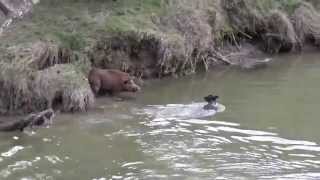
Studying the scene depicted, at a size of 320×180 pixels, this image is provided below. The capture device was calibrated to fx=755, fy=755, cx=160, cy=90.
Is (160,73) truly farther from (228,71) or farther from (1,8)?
(1,8)

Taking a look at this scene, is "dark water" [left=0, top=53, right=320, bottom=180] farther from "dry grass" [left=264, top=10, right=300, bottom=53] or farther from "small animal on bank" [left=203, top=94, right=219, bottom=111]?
"dry grass" [left=264, top=10, right=300, bottom=53]

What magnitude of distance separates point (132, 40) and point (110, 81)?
1263mm

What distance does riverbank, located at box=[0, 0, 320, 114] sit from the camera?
11.2 m

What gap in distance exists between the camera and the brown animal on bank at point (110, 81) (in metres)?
12.3

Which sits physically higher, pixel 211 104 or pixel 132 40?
pixel 132 40

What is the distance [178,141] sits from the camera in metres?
9.73

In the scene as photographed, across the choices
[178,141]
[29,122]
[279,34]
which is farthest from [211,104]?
[279,34]

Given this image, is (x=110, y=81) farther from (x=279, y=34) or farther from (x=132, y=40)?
(x=279, y=34)

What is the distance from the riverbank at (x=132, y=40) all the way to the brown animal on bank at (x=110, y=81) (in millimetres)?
206

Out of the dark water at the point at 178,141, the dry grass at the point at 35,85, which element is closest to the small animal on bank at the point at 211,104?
the dark water at the point at 178,141

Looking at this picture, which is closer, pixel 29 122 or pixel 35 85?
pixel 29 122

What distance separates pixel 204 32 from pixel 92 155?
6001 millimetres

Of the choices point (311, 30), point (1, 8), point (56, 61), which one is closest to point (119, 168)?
point (56, 61)

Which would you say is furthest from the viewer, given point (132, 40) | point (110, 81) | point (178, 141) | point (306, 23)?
point (306, 23)
